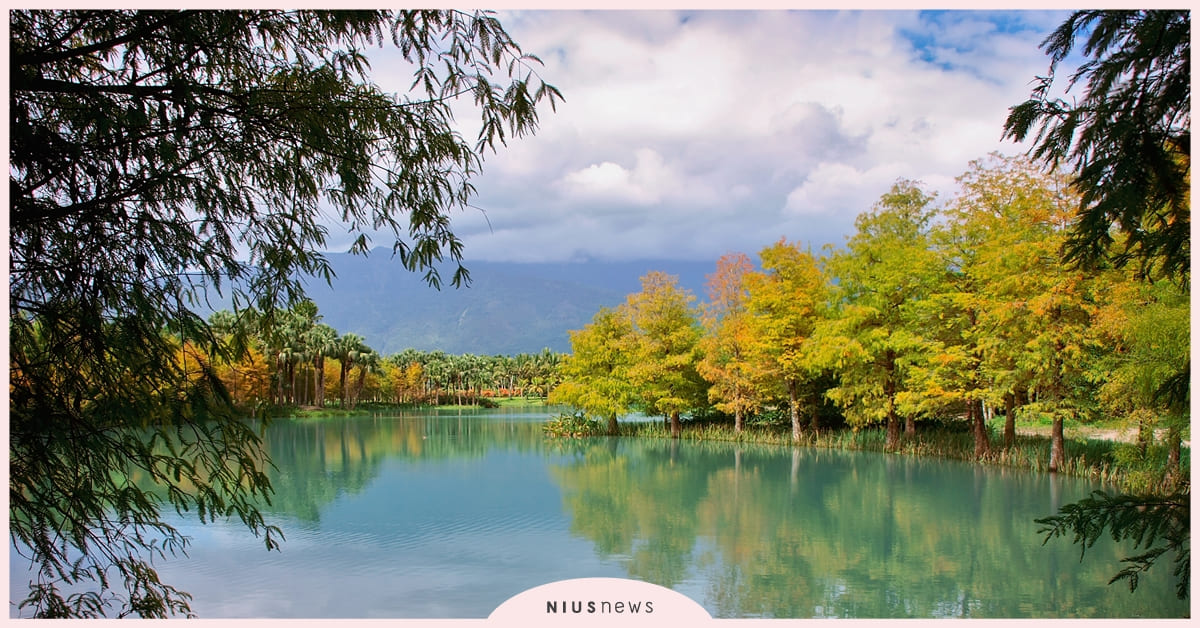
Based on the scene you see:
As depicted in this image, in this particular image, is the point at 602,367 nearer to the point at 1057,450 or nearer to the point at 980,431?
the point at 980,431

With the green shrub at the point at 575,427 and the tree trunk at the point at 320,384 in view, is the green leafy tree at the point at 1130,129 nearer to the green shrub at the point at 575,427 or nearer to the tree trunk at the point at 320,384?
the tree trunk at the point at 320,384

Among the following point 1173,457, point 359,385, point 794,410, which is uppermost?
point 1173,457

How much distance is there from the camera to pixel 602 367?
14.3 meters

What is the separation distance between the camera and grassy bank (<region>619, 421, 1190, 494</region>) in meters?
5.56

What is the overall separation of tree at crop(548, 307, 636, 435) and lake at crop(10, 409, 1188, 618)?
4280 mm

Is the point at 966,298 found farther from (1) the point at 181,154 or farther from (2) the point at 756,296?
(1) the point at 181,154

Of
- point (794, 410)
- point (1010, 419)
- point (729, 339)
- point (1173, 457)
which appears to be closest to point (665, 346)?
point (729, 339)

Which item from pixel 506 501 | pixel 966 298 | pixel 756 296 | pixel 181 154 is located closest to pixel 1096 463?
pixel 966 298

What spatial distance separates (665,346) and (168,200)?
11.4 m

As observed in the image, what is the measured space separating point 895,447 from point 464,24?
9461mm

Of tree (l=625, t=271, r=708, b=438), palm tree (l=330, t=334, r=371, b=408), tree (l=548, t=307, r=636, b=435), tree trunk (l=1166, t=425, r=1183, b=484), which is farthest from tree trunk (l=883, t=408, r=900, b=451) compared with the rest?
palm tree (l=330, t=334, r=371, b=408)

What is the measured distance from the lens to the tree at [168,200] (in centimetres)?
231

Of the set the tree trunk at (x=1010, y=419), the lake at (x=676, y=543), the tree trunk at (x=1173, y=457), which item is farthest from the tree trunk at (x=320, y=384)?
the tree trunk at (x=1173, y=457)

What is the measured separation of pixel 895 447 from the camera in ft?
34.3
